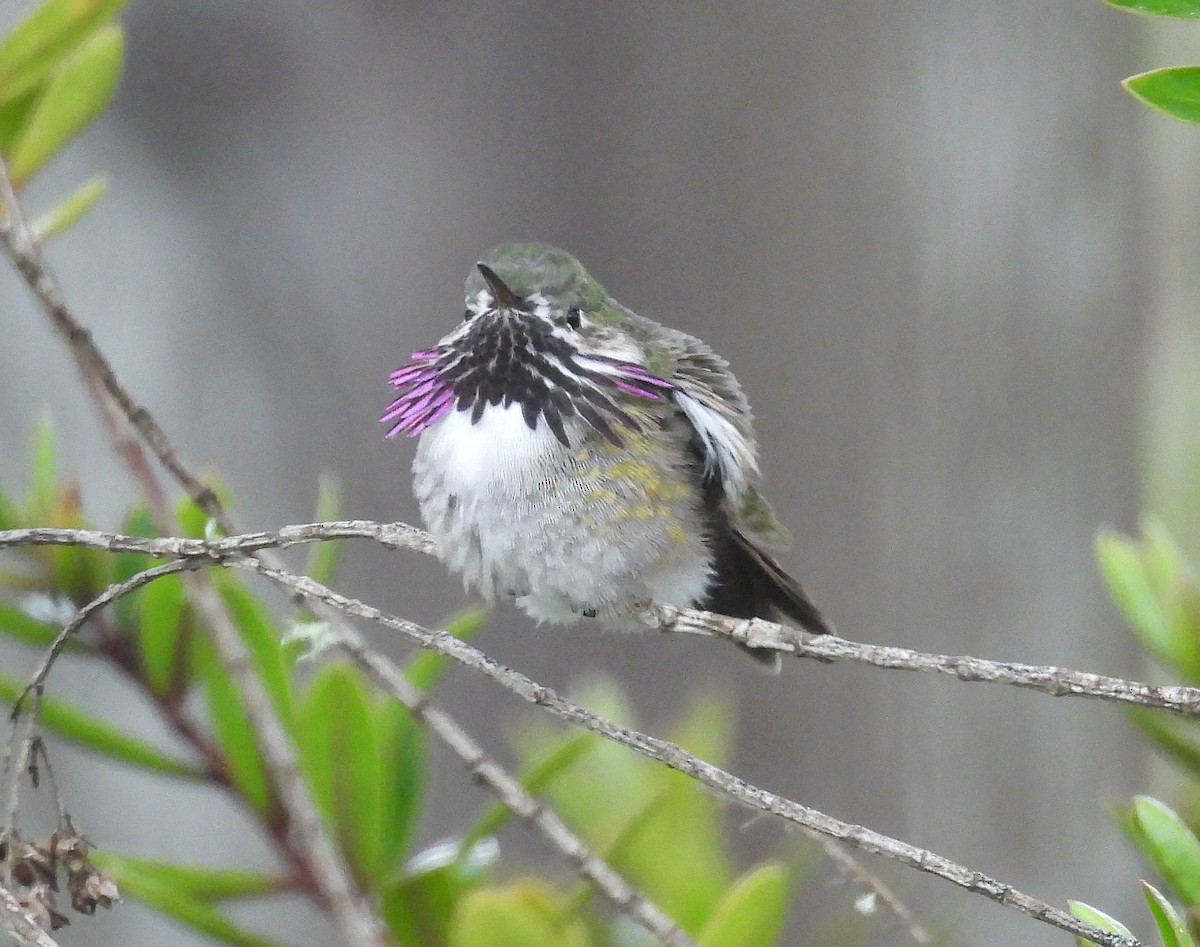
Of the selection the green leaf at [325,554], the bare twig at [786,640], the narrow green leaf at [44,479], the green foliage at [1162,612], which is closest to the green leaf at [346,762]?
the green leaf at [325,554]

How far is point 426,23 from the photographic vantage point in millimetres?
2416

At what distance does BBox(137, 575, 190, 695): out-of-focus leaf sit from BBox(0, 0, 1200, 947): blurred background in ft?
3.04

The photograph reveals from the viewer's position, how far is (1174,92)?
2.41 feet

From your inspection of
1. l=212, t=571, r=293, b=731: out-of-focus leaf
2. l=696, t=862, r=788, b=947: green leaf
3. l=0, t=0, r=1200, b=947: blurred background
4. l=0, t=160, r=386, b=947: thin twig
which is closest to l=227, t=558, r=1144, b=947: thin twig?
l=0, t=160, r=386, b=947: thin twig

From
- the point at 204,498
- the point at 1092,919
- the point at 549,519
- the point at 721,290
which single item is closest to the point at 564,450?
the point at 549,519

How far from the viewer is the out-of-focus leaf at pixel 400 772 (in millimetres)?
1437

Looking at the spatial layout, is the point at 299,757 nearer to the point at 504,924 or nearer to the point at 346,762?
the point at 346,762

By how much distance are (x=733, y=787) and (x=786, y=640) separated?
0.14 meters

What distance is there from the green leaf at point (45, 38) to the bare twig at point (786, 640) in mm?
643

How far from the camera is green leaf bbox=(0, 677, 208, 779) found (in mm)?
1418

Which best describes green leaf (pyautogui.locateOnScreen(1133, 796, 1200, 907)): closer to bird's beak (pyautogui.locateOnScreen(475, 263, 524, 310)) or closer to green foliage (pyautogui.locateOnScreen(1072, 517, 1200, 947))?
green foliage (pyautogui.locateOnScreen(1072, 517, 1200, 947))

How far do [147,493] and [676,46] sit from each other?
147 centimetres

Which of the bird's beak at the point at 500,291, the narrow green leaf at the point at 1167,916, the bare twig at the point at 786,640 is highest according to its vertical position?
the bird's beak at the point at 500,291

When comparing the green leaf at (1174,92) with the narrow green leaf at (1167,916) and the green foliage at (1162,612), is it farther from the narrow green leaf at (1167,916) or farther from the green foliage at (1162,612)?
the green foliage at (1162,612)
